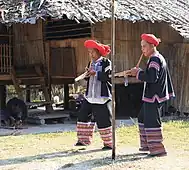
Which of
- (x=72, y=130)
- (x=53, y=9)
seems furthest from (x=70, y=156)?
(x=53, y=9)

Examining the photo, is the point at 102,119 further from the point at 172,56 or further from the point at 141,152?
the point at 172,56

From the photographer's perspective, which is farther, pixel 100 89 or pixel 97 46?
pixel 100 89

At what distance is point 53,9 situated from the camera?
11.0m

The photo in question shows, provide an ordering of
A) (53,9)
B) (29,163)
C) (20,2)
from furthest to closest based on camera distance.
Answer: (20,2) < (53,9) < (29,163)

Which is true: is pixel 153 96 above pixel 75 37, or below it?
below

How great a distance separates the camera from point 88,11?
37.2 ft

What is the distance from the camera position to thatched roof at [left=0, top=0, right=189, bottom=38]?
36.2ft

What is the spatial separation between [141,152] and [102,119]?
83 cm

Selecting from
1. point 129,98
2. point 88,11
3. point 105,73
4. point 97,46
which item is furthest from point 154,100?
point 129,98

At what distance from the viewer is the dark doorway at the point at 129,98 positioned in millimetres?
15492

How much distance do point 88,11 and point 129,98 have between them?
16.6 ft

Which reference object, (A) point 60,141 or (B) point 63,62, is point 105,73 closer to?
(A) point 60,141

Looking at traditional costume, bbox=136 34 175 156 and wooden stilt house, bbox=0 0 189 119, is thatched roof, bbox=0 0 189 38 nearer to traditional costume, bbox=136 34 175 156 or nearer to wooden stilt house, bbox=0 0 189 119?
wooden stilt house, bbox=0 0 189 119

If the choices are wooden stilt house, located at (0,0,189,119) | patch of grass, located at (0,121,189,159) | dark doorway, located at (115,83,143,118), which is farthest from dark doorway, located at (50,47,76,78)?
dark doorway, located at (115,83,143,118)
